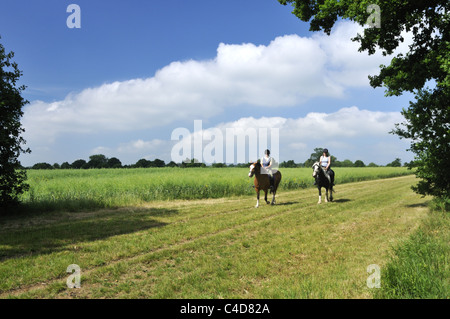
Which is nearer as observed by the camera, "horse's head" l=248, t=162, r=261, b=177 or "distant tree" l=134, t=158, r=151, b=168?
"horse's head" l=248, t=162, r=261, b=177

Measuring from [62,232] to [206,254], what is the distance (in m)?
5.86

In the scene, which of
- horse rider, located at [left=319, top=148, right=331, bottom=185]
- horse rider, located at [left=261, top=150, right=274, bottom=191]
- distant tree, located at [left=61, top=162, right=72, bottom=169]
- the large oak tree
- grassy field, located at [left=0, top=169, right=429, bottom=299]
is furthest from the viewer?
distant tree, located at [left=61, top=162, right=72, bottom=169]

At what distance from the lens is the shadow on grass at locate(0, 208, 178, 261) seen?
7.59 m

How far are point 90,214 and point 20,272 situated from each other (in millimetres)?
8399

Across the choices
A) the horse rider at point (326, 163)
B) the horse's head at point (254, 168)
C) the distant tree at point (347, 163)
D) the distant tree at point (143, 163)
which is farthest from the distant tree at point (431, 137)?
the distant tree at point (347, 163)

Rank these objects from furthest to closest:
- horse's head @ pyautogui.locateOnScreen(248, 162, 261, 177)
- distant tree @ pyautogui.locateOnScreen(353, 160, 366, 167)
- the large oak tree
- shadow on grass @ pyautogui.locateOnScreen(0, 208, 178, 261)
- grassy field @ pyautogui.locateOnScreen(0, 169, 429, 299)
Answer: distant tree @ pyautogui.locateOnScreen(353, 160, 366, 167), horse's head @ pyautogui.locateOnScreen(248, 162, 261, 177), the large oak tree, shadow on grass @ pyautogui.locateOnScreen(0, 208, 178, 261), grassy field @ pyautogui.locateOnScreen(0, 169, 429, 299)

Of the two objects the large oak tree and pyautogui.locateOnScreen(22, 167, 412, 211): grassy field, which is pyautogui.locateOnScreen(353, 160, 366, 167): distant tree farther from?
the large oak tree

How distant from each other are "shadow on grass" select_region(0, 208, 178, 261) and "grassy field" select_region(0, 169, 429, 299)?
0.10 feet

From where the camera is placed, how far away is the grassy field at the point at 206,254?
480 centimetres

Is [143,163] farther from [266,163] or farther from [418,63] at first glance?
[418,63]

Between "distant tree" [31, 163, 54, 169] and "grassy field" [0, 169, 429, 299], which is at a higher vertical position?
"distant tree" [31, 163, 54, 169]

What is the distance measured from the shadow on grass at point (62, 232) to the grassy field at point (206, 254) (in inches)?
1.2

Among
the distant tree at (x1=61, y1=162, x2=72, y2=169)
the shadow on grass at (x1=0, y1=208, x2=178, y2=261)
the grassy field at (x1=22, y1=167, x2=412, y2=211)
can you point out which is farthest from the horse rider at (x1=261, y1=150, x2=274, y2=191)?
the distant tree at (x1=61, y1=162, x2=72, y2=169)
